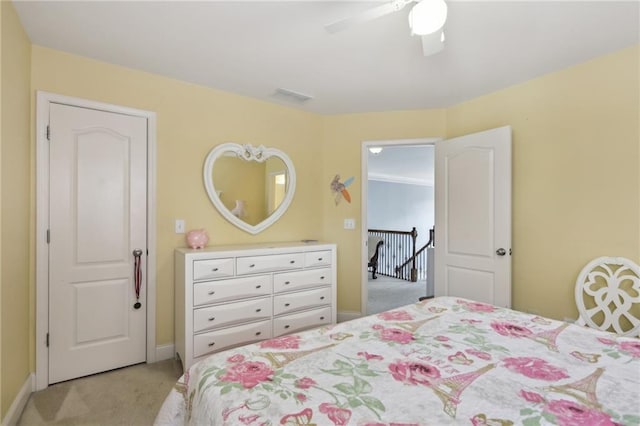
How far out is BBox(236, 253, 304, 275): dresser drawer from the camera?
8.43ft

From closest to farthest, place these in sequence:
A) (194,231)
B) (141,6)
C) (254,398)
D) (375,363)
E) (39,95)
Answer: (254,398) < (375,363) < (141,6) < (39,95) < (194,231)

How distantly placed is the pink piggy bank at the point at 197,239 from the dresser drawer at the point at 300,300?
2.52ft

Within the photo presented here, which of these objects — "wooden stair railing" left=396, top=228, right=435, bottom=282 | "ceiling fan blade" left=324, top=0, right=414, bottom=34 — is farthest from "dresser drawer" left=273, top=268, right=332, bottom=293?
"wooden stair railing" left=396, top=228, right=435, bottom=282

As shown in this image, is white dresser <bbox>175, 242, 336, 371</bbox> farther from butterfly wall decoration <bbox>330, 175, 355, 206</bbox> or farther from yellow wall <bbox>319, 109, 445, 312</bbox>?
butterfly wall decoration <bbox>330, 175, 355, 206</bbox>

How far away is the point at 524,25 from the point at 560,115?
93 centimetres

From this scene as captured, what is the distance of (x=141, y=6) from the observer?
179 centimetres

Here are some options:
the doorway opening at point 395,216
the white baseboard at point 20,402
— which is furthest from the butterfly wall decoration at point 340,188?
the white baseboard at point 20,402

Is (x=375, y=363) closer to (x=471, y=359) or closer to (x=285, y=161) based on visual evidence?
(x=471, y=359)

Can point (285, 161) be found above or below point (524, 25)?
below

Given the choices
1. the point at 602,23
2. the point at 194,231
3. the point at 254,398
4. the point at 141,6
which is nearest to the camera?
the point at 254,398

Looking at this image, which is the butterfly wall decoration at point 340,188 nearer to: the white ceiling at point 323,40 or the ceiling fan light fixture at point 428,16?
the white ceiling at point 323,40

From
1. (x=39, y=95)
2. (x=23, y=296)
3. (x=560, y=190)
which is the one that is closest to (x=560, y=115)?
(x=560, y=190)

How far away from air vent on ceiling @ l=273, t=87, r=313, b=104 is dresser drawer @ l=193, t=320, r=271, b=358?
6.80 ft

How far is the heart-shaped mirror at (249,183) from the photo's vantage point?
2951 millimetres
